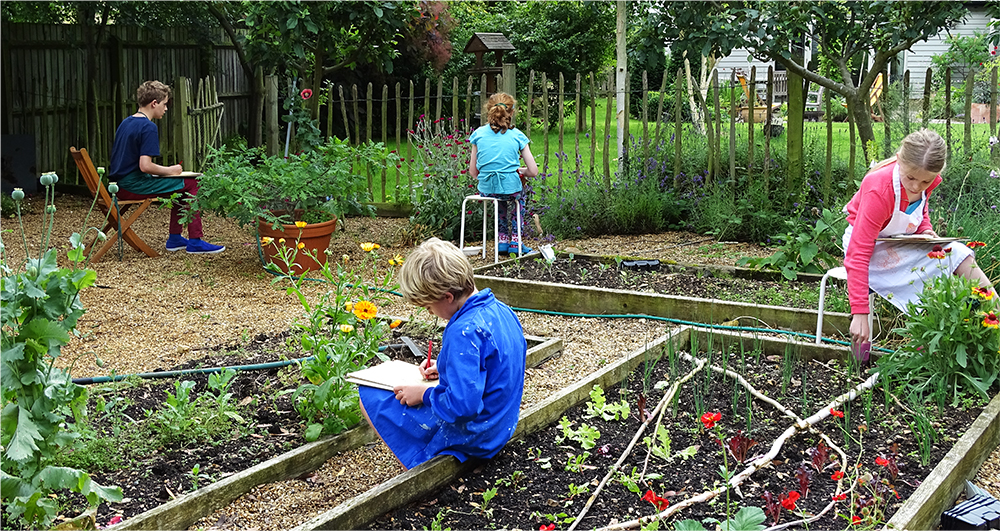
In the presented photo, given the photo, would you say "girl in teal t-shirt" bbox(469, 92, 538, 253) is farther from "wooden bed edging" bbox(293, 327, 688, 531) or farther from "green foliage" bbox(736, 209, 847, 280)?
"wooden bed edging" bbox(293, 327, 688, 531)

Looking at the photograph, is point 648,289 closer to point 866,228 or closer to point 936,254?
point 866,228

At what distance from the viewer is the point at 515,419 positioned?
3.22m

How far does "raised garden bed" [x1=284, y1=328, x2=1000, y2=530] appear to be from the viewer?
9.29ft

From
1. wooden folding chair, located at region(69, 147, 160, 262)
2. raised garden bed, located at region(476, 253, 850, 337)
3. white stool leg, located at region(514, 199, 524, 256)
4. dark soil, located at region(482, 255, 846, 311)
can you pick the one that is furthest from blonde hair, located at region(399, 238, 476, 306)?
wooden folding chair, located at region(69, 147, 160, 262)

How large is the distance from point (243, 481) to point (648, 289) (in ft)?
11.0

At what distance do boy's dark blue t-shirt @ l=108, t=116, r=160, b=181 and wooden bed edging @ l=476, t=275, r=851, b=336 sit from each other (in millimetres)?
3108

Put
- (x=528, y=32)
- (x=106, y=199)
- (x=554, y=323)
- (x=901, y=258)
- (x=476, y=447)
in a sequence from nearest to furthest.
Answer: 1. (x=476, y=447)
2. (x=901, y=258)
3. (x=554, y=323)
4. (x=106, y=199)
5. (x=528, y=32)

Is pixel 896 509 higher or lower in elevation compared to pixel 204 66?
lower

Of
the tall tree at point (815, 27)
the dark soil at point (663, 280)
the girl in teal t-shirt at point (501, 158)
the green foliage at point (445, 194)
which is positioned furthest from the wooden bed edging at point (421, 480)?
the tall tree at point (815, 27)

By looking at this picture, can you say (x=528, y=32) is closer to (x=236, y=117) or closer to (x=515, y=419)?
(x=236, y=117)

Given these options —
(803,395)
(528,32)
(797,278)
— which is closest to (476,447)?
(803,395)

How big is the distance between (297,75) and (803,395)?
21.5 ft

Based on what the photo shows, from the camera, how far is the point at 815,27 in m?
7.72

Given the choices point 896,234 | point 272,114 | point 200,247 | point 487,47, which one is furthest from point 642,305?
point 272,114
